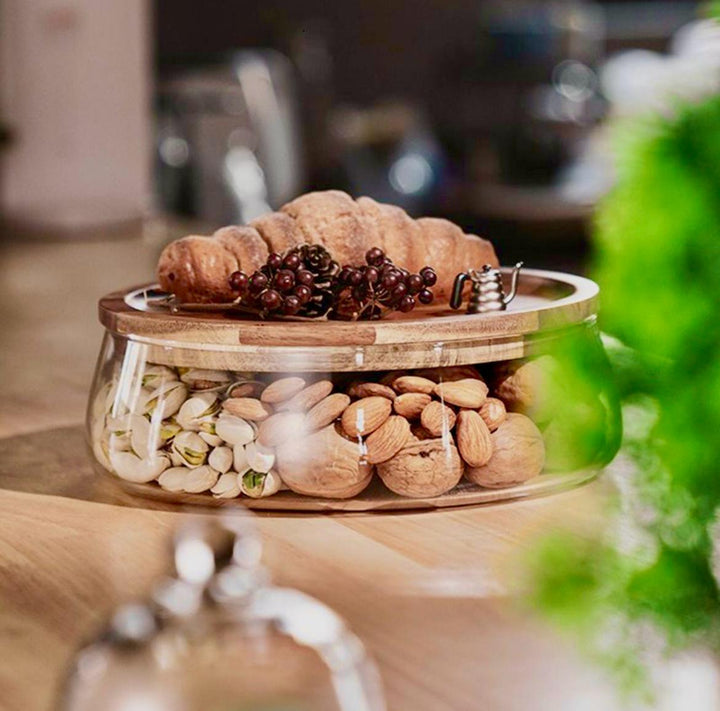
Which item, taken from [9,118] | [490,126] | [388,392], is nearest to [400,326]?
[388,392]

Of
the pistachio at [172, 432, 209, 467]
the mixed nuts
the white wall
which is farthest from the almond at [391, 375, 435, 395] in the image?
the white wall

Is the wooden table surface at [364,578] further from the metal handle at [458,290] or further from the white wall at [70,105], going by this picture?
the white wall at [70,105]

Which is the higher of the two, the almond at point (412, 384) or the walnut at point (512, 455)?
the almond at point (412, 384)

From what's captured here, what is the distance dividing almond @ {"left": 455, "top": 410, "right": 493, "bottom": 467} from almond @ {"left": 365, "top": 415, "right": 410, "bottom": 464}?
0.10ft

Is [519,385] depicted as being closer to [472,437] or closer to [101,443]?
[472,437]

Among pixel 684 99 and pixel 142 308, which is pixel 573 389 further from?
pixel 142 308

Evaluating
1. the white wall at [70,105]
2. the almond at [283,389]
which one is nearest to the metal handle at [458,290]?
the almond at [283,389]

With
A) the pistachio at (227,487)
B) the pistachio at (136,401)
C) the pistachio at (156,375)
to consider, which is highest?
the pistachio at (156,375)

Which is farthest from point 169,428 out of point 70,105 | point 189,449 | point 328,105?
point 328,105

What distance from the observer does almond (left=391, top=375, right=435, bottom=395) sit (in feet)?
2.25

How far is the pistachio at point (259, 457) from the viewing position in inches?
27.0

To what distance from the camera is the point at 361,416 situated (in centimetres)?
68

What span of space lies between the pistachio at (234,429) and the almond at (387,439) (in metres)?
0.06

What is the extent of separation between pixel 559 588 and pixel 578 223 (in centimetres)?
429
